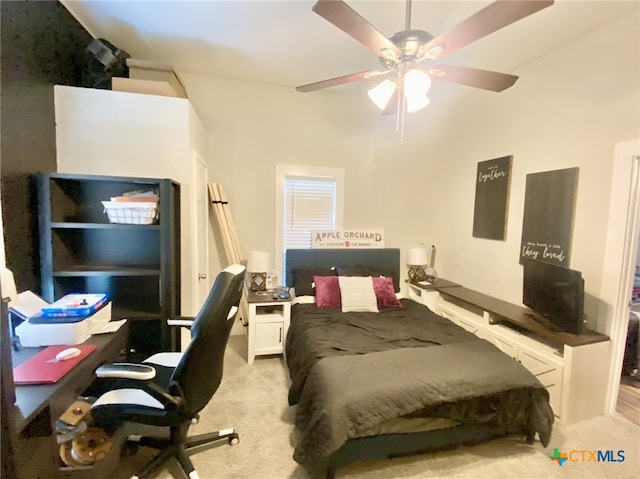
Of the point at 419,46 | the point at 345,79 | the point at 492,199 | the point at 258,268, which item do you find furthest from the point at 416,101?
the point at 258,268

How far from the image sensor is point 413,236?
4.03m

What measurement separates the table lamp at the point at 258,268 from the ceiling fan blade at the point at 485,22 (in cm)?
231

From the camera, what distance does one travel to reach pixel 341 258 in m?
3.58

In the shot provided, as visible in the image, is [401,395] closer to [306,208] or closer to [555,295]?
[555,295]

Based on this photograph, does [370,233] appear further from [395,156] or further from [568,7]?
[568,7]

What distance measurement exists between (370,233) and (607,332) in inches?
89.9

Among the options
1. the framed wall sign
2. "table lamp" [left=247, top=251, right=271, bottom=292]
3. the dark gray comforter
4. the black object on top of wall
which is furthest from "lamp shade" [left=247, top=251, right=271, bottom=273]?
the black object on top of wall

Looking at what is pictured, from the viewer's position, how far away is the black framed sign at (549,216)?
2432mm

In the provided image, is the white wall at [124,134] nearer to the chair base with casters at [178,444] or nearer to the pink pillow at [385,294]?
the chair base with casters at [178,444]

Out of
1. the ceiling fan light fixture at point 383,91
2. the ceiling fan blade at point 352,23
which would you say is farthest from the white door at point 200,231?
the ceiling fan blade at point 352,23

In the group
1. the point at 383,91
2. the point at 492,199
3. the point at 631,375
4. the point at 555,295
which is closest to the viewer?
the point at 383,91

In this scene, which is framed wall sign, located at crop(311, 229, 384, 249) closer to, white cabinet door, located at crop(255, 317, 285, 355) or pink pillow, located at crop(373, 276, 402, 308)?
pink pillow, located at crop(373, 276, 402, 308)

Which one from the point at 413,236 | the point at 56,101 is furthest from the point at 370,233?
the point at 56,101

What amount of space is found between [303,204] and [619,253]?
9.35 feet
